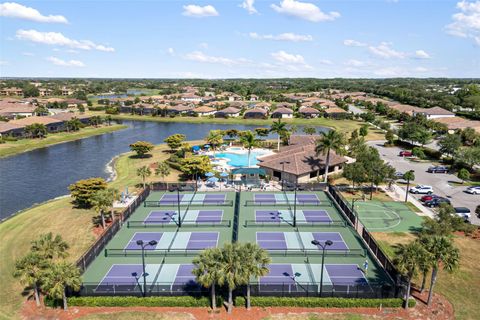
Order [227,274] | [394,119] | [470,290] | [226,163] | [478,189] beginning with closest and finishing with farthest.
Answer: [227,274]
[470,290]
[478,189]
[226,163]
[394,119]

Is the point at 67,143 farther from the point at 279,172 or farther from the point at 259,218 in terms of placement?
the point at 259,218

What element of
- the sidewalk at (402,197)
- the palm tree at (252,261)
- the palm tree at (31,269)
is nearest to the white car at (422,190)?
the sidewalk at (402,197)

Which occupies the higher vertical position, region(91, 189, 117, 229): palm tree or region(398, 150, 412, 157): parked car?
region(91, 189, 117, 229): palm tree

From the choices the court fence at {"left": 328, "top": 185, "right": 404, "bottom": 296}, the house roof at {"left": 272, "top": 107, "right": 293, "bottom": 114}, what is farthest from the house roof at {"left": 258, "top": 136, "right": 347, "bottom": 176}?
the house roof at {"left": 272, "top": 107, "right": 293, "bottom": 114}

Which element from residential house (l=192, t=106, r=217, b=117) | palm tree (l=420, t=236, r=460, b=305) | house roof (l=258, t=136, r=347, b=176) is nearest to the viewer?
palm tree (l=420, t=236, r=460, b=305)

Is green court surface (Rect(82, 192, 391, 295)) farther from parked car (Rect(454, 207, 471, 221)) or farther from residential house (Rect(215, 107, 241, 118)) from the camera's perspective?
residential house (Rect(215, 107, 241, 118))

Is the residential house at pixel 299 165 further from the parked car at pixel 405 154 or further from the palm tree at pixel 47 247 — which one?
the palm tree at pixel 47 247

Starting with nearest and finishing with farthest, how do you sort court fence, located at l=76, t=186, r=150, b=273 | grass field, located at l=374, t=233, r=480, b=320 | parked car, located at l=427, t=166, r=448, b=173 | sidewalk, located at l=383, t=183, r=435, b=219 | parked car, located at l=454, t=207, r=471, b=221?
1. grass field, located at l=374, t=233, r=480, b=320
2. court fence, located at l=76, t=186, r=150, b=273
3. parked car, located at l=454, t=207, r=471, b=221
4. sidewalk, located at l=383, t=183, r=435, b=219
5. parked car, located at l=427, t=166, r=448, b=173

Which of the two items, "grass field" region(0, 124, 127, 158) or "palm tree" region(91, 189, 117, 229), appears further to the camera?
"grass field" region(0, 124, 127, 158)

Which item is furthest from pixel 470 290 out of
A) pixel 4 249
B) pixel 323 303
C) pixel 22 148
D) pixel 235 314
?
pixel 22 148
